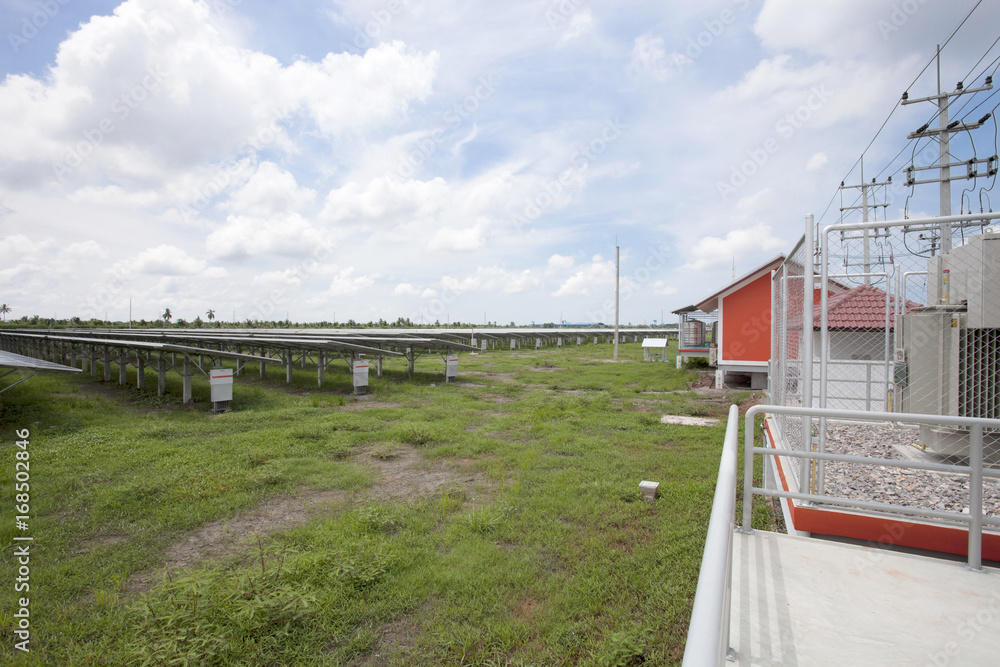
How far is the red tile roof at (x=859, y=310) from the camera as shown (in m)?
10.7

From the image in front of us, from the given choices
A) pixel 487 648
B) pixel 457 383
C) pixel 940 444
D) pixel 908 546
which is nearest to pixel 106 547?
pixel 487 648

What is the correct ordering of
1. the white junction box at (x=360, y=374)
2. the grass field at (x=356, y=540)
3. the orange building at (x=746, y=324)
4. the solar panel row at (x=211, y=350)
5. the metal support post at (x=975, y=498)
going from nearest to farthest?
the metal support post at (x=975, y=498) < the grass field at (x=356, y=540) < the solar panel row at (x=211, y=350) < the white junction box at (x=360, y=374) < the orange building at (x=746, y=324)

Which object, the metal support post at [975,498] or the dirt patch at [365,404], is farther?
the dirt patch at [365,404]

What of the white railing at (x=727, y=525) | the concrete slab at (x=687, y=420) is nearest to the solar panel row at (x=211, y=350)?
the concrete slab at (x=687, y=420)

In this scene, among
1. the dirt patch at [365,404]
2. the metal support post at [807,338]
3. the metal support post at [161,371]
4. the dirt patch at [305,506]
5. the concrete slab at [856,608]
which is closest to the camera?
the concrete slab at [856,608]

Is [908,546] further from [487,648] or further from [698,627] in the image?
[698,627]

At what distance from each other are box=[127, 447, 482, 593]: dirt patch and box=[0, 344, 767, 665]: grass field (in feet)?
0.10

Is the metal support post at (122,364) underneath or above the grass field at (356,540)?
above

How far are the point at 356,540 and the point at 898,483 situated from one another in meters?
5.56

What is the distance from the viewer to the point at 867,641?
2650 mm

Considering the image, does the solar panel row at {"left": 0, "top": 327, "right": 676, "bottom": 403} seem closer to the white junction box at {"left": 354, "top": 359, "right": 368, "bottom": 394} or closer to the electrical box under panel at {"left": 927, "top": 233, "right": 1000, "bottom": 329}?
the white junction box at {"left": 354, "top": 359, "right": 368, "bottom": 394}

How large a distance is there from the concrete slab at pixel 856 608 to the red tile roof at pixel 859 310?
820cm

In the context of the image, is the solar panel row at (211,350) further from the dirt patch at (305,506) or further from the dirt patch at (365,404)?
the dirt patch at (305,506)

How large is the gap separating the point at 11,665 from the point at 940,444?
8496mm
